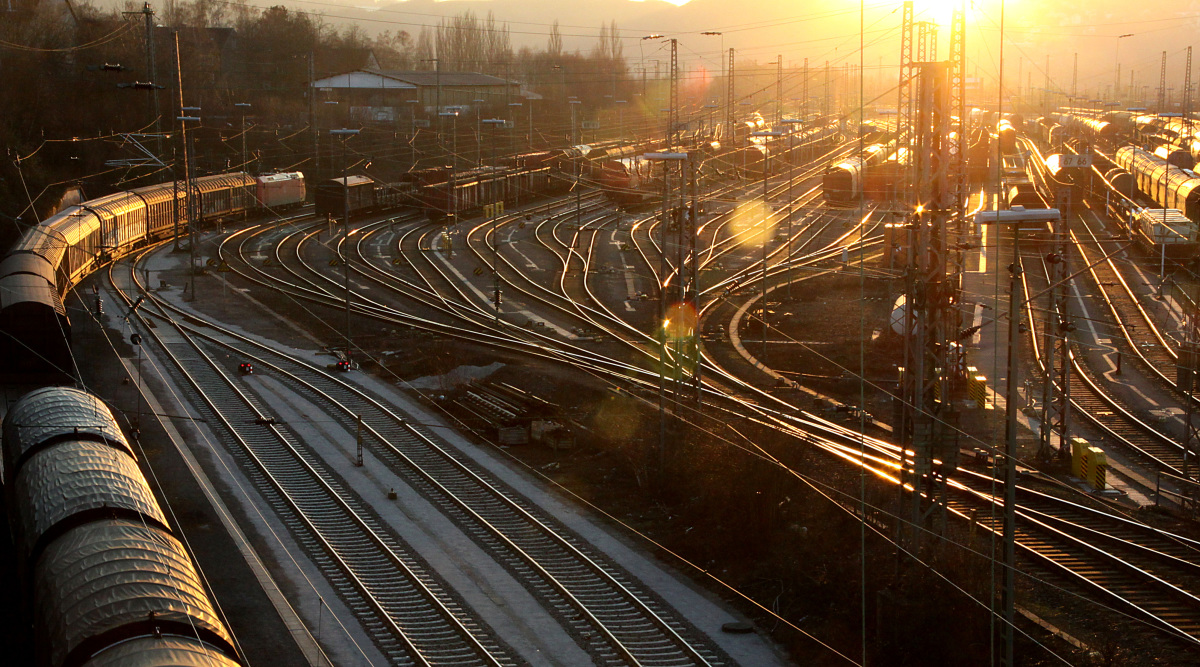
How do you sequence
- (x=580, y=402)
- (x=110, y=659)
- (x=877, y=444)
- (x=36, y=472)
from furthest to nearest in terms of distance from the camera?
(x=580, y=402) → (x=877, y=444) → (x=36, y=472) → (x=110, y=659)

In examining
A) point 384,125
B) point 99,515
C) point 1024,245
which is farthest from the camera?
point 384,125

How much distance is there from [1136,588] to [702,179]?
44.8 meters

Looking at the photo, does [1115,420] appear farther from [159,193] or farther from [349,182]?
[159,193]

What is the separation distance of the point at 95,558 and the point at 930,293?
9413 mm

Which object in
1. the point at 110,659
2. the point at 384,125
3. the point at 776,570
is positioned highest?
the point at 384,125

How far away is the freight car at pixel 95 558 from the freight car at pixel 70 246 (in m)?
8.19

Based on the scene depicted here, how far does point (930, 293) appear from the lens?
12.2 meters

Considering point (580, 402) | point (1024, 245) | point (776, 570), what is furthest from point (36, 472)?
Result: point (1024, 245)

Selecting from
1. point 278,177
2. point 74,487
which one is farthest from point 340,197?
point 74,487

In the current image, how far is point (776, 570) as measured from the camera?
Answer: 13.7m

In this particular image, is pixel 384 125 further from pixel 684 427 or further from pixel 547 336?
pixel 684 427

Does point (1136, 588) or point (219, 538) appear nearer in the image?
point (1136, 588)

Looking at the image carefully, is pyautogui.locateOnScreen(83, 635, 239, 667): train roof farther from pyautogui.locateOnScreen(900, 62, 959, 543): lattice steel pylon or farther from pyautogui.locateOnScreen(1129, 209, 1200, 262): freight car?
pyautogui.locateOnScreen(1129, 209, 1200, 262): freight car

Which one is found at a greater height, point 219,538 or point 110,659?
point 110,659
